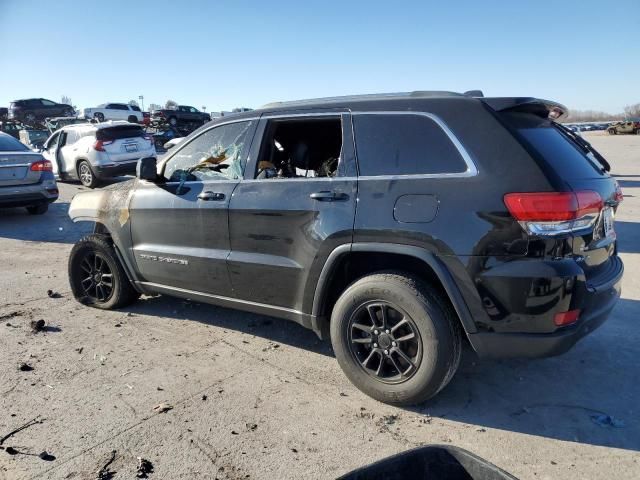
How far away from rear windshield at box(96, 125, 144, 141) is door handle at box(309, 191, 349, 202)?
1128cm

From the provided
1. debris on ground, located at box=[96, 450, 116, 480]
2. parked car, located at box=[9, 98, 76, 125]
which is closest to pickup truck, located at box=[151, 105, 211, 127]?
parked car, located at box=[9, 98, 76, 125]

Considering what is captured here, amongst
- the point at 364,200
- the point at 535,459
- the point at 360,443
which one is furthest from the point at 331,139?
the point at 535,459

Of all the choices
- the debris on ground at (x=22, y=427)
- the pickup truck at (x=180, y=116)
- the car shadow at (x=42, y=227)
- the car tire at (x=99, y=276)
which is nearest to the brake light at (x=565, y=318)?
the debris on ground at (x=22, y=427)

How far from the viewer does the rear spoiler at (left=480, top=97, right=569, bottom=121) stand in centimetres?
290

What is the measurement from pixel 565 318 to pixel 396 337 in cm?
97

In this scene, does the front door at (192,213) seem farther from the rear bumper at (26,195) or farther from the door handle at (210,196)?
the rear bumper at (26,195)

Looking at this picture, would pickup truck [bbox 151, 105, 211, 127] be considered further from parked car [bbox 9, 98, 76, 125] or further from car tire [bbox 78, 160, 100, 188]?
car tire [bbox 78, 160, 100, 188]

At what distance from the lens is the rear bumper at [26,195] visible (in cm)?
896

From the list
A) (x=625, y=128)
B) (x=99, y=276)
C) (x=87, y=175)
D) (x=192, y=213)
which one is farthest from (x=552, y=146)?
(x=625, y=128)

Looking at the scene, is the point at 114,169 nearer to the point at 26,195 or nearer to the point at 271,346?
the point at 26,195

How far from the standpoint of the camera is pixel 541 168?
2.68 meters

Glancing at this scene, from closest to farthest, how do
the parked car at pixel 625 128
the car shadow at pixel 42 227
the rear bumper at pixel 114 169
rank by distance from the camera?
the car shadow at pixel 42 227
the rear bumper at pixel 114 169
the parked car at pixel 625 128

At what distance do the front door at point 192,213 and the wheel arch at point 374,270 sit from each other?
88 centimetres

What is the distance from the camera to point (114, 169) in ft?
41.9
